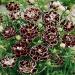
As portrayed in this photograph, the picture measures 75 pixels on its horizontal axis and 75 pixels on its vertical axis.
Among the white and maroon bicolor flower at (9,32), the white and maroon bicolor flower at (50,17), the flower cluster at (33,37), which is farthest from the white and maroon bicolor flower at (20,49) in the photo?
the white and maroon bicolor flower at (50,17)

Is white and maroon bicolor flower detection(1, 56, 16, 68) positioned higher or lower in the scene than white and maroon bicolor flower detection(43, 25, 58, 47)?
lower

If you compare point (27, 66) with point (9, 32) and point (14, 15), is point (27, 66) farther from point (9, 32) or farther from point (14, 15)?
point (14, 15)

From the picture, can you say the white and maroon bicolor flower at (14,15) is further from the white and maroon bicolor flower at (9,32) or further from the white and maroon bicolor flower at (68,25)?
the white and maroon bicolor flower at (68,25)

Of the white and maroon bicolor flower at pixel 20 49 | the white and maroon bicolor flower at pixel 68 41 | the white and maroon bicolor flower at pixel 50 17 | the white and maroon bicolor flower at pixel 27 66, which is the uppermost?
the white and maroon bicolor flower at pixel 50 17

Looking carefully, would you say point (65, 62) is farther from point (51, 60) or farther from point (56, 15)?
point (56, 15)

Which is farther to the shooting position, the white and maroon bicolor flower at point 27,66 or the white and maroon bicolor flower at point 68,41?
the white and maroon bicolor flower at point 68,41

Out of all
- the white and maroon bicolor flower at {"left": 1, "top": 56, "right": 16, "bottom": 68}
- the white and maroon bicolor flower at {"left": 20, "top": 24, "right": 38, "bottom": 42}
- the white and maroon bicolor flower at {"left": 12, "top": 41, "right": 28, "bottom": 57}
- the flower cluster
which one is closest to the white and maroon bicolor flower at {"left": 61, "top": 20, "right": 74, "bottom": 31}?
the flower cluster

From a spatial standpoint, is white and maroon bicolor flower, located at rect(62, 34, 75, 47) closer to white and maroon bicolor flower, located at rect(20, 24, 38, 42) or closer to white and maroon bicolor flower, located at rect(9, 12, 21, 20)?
white and maroon bicolor flower, located at rect(20, 24, 38, 42)

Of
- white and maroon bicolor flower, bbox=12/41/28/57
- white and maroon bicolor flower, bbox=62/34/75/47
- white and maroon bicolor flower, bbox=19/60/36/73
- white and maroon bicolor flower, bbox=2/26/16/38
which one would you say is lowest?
white and maroon bicolor flower, bbox=19/60/36/73

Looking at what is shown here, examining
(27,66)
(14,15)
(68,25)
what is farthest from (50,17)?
(27,66)
